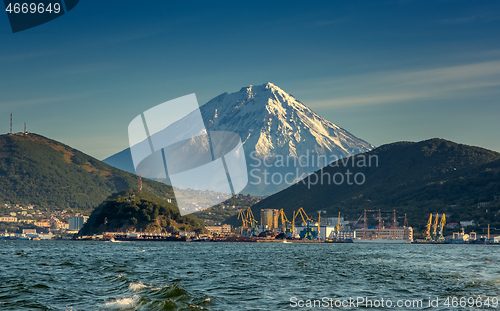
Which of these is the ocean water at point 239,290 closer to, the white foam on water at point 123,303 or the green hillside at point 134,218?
the white foam on water at point 123,303

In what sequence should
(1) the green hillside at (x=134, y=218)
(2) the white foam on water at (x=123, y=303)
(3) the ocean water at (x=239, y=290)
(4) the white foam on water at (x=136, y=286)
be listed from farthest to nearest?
1. (1) the green hillside at (x=134, y=218)
2. (4) the white foam on water at (x=136, y=286)
3. (3) the ocean water at (x=239, y=290)
4. (2) the white foam on water at (x=123, y=303)

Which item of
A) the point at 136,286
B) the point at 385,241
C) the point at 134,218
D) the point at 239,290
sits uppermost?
the point at 136,286

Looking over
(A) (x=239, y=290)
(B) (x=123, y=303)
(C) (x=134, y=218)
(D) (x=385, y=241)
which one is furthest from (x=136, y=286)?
(D) (x=385, y=241)

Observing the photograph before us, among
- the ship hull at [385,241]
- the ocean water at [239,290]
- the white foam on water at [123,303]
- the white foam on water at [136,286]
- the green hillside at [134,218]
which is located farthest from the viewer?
the green hillside at [134,218]

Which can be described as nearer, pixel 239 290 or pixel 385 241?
pixel 239 290

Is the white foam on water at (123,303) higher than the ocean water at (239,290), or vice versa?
the white foam on water at (123,303)

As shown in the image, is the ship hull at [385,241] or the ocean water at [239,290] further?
the ship hull at [385,241]

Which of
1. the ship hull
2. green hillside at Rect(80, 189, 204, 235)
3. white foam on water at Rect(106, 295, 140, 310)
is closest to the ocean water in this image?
white foam on water at Rect(106, 295, 140, 310)

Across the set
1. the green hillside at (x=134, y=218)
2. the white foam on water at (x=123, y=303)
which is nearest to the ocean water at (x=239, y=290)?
the white foam on water at (x=123, y=303)

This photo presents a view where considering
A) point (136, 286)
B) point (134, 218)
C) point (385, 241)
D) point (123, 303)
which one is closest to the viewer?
point (123, 303)

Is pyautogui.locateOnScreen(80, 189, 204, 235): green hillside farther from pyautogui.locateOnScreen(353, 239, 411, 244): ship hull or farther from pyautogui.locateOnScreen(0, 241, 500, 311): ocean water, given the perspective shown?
pyautogui.locateOnScreen(0, 241, 500, 311): ocean water

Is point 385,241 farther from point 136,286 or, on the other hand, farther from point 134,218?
point 136,286
